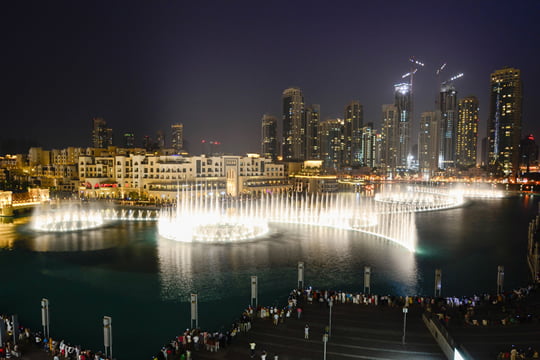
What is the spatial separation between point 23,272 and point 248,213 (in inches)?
1506

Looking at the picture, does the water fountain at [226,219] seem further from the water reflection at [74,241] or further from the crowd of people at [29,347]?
the crowd of people at [29,347]

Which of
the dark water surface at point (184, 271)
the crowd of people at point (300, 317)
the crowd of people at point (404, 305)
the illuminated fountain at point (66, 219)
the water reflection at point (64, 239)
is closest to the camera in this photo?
the crowd of people at point (300, 317)

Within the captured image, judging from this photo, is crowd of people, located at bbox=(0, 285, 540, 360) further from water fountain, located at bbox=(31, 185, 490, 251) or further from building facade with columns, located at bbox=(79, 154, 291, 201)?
building facade with columns, located at bbox=(79, 154, 291, 201)

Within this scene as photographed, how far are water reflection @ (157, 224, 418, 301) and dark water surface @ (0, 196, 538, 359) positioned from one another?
10 cm

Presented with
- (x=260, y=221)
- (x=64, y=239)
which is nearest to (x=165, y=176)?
(x=260, y=221)

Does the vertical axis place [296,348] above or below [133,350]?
above

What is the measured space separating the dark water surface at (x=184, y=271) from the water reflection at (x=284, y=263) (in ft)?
0.32

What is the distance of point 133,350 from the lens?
20.5 m

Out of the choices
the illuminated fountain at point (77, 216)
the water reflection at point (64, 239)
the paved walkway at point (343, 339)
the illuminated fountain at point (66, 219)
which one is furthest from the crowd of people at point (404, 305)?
the illuminated fountain at point (77, 216)

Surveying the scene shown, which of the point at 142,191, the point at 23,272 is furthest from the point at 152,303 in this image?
the point at 142,191

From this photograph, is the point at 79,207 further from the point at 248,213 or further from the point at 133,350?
the point at 133,350

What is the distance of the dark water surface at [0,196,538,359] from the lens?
24.3 metres

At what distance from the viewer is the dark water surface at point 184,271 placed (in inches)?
957

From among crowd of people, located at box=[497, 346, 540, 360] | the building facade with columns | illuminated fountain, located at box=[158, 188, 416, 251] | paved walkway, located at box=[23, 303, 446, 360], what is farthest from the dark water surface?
the building facade with columns
